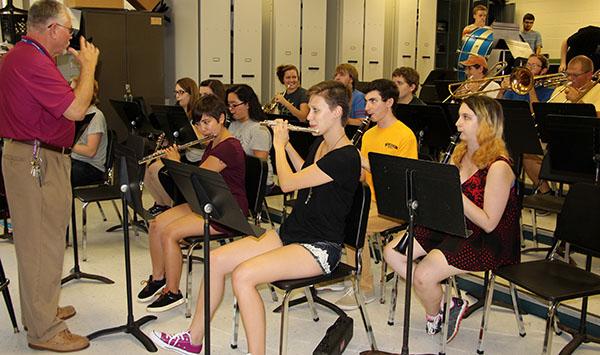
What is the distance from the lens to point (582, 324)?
9.91ft

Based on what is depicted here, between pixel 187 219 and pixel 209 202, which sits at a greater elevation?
pixel 209 202

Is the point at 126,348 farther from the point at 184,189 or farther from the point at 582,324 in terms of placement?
the point at 582,324

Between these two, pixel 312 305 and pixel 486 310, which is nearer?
pixel 486 310

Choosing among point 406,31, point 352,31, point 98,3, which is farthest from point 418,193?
point 406,31

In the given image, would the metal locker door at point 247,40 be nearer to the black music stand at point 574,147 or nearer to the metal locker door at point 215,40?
the metal locker door at point 215,40

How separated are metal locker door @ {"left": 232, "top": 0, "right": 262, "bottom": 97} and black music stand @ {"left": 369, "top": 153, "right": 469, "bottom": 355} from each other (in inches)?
204

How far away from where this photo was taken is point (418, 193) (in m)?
2.46

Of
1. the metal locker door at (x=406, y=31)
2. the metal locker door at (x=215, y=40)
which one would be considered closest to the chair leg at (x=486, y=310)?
the metal locker door at (x=215, y=40)

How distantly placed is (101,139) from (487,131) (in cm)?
274

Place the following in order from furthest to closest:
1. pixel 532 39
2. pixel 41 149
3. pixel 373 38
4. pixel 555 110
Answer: pixel 532 39, pixel 373 38, pixel 555 110, pixel 41 149

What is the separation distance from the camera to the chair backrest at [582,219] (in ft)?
9.16

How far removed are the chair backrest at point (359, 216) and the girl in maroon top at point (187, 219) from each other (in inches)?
27.5

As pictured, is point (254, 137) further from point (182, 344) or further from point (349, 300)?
point (182, 344)

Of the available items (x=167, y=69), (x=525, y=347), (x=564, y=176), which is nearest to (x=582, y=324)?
(x=525, y=347)
